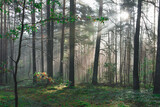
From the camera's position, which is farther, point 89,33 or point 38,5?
point 89,33

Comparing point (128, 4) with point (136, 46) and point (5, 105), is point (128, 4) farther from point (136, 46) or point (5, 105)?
point (5, 105)

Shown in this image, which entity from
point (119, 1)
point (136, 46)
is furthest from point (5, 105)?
point (119, 1)

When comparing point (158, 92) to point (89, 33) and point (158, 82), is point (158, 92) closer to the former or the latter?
point (158, 82)

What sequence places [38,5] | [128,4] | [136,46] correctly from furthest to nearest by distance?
1. [128,4]
2. [136,46]
3. [38,5]

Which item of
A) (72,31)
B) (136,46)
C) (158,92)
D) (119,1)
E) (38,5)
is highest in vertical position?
(119,1)

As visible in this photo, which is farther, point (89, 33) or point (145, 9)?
point (145, 9)

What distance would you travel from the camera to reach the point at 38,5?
331cm

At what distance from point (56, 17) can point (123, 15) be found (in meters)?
21.7

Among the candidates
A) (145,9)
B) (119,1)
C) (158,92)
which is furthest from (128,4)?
(158,92)

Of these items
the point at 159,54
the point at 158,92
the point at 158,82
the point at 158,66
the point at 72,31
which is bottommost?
the point at 158,92

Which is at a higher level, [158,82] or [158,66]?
[158,66]

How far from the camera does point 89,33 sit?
54.4 feet

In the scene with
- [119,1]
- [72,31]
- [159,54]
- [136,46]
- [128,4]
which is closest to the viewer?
[159,54]

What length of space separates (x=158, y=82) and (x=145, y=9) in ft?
60.1
